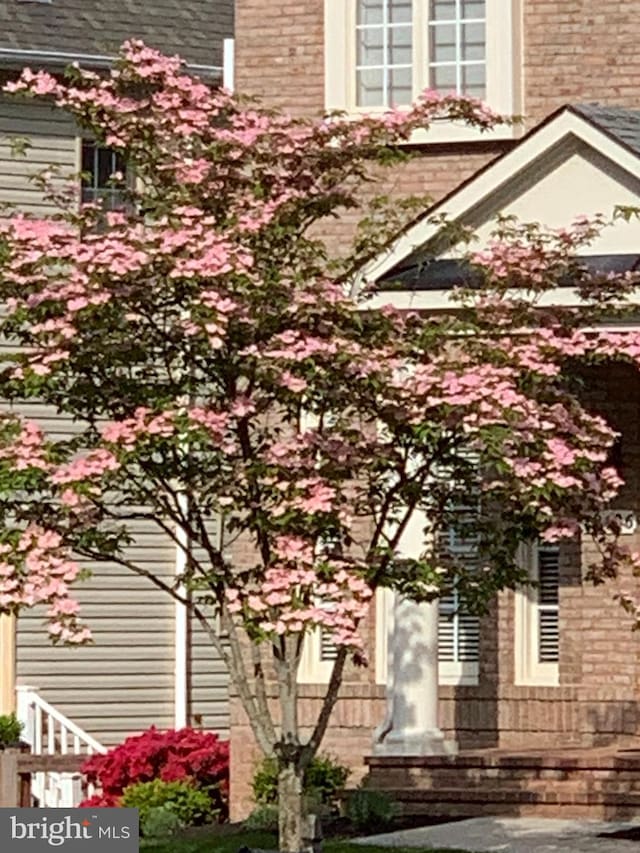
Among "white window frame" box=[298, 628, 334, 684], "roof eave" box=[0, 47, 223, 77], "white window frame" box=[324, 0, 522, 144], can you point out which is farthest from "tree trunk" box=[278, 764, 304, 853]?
"roof eave" box=[0, 47, 223, 77]

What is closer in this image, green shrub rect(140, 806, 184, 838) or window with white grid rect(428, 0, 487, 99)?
green shrub rect(140, 806, 184, 838)

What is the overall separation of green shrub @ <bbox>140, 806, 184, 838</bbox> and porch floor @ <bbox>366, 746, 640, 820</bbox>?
1.72 meters

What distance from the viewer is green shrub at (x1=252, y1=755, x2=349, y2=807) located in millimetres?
21078

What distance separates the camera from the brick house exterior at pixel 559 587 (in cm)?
2131

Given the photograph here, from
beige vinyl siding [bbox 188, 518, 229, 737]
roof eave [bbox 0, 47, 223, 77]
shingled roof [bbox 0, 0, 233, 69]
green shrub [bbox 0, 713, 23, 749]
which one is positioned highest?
shingled roof [bbox 0, 0, 233, 69]

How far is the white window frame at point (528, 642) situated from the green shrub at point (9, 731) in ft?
21.8

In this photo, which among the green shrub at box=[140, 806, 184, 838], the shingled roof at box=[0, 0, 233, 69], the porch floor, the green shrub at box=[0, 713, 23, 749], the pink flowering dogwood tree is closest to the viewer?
the pink flowering dogwood tree

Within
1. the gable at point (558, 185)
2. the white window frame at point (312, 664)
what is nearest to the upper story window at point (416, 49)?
the gable at point (558, 185)

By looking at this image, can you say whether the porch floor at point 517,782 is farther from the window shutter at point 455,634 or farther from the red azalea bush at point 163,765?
the red azalea bush at point 163,765

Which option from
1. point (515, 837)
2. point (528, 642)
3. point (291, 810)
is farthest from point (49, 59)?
point (291, 810)

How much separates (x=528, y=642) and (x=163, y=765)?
3534mm

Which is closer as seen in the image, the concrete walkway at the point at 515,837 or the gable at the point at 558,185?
the concrete walkway at the point at 515,837

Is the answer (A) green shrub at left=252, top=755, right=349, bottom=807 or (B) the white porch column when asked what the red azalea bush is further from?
(B) the white porch column

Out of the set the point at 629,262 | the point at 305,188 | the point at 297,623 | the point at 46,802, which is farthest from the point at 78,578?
the point at 46,802
